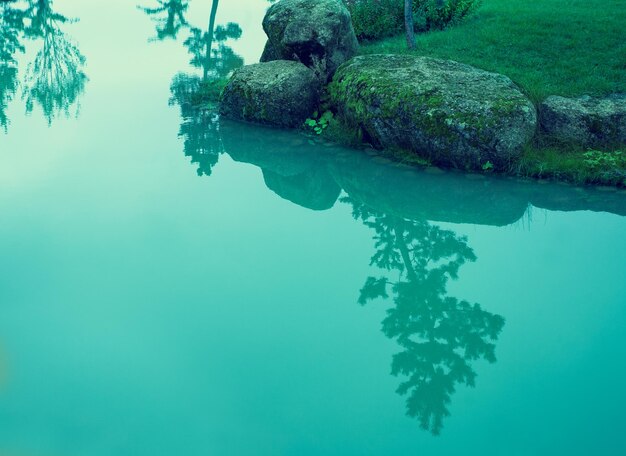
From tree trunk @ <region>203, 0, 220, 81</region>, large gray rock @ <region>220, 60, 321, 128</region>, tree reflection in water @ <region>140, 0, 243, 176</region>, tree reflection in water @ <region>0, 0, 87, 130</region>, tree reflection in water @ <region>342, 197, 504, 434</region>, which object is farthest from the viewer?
tree trunk @ <region>203, 0, 220, 81</region>

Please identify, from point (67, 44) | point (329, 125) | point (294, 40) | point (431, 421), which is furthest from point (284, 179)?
point (67, 44)

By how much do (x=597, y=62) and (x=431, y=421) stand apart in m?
8.95

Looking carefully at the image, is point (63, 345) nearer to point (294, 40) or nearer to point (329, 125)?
point (329, 125)

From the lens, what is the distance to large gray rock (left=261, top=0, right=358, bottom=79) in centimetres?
1251

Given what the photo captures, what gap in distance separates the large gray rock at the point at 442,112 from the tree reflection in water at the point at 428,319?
1709 millimetres

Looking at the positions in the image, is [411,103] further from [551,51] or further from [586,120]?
[551,51]

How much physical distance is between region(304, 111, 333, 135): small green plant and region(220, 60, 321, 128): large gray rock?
0.16 metres

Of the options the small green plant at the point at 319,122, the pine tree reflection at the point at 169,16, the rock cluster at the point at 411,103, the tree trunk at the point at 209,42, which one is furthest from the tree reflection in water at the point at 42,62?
the small green plant at the point at 319,122

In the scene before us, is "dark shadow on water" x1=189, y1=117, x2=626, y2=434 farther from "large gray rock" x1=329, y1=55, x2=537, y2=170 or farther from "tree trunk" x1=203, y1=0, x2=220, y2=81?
"tree trunk" x1=203, y1=0, x2=220, y2=81

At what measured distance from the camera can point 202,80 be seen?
15.5 metres

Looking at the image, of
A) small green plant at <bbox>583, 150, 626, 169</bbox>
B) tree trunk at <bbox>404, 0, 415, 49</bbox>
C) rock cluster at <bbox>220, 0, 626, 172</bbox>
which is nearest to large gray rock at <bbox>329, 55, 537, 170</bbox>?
rock cluster at <bbox>220, 0, 626, 172</bbox>

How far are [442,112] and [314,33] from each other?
4.05m

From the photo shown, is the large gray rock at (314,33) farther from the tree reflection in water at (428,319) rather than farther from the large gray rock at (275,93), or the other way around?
the tree reflection in water at (428,319)

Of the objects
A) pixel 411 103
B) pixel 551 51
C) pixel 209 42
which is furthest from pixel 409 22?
pixel 209 42
